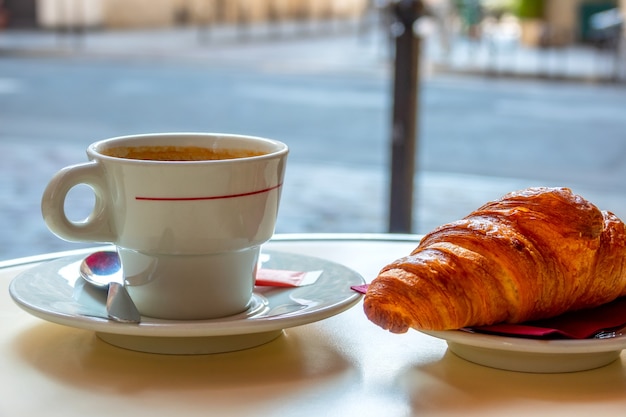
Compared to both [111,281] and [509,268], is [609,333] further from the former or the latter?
[111,281]

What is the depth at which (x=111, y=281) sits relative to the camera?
30.0 inches

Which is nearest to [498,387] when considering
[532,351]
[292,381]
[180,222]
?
[532,351]

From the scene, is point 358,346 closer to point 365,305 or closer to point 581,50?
point 365,305

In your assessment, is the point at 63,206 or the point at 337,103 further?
the point at 337,103

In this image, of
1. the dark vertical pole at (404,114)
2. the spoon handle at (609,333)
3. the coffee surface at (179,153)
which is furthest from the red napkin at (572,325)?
the dark vertical pole at (404,114)

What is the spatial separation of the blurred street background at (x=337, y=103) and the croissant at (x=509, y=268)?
1.66 metres

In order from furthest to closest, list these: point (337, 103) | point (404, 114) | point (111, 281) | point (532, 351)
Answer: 1. point (337, 103)
2. point (404, 114)
3. point (111, 281)
4. point (532, 351)

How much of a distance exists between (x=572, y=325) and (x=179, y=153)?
0.34 m

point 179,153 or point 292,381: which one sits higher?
point 179,153

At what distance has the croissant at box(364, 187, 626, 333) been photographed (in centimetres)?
63

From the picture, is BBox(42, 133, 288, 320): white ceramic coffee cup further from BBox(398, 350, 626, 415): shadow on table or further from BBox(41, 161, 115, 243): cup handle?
BBox(398, 350, 626, 415): shadow on table

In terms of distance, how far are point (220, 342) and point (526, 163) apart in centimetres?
425

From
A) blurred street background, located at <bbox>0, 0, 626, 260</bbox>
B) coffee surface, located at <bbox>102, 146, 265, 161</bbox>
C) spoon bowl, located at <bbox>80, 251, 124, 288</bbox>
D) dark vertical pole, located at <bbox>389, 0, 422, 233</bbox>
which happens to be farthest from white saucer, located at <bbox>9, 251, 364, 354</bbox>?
blurred street background, located at <bbox>0, 0, 626, 260</bbox>

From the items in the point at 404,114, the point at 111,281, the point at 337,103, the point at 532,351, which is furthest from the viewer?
the point at 337,103
